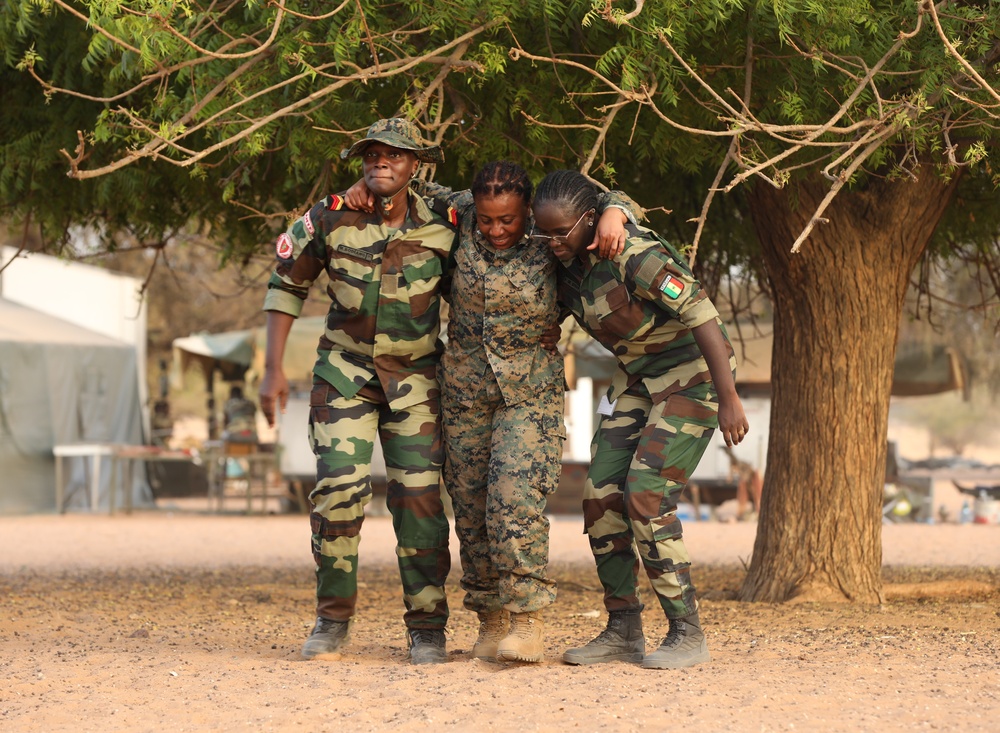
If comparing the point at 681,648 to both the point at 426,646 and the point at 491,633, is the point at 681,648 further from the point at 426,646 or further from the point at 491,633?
the point at 426,646

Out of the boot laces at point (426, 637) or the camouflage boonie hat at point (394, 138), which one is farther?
the boot laces at point (426, 637)

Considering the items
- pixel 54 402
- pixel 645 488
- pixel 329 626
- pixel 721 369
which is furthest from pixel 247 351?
pixel 721 369

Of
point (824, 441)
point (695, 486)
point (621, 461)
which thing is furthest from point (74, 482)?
point (621, 461)

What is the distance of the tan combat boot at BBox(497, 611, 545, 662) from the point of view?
176 inches

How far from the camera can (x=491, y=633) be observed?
15.6ft

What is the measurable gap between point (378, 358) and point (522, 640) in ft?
3.60

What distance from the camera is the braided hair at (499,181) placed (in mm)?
4430

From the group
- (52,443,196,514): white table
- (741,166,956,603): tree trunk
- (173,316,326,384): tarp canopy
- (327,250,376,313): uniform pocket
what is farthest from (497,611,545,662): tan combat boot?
(52,443,196,514): white table

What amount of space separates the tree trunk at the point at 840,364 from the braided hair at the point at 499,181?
9.38 ft

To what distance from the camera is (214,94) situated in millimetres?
5320

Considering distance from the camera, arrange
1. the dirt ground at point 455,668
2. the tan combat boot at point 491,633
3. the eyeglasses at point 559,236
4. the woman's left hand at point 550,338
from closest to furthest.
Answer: the dirt ground at point 455,668 → the eyeglasses at point 559,236 → the woman's left hand at point 550,338 → the tan combat boot at point 491,633

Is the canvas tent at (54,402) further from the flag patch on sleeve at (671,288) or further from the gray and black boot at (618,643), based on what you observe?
the flag patch on sleeve at (671,288)

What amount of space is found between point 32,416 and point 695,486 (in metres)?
8.67

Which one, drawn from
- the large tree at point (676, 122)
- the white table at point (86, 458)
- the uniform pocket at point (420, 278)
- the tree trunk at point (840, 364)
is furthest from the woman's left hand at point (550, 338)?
the white table at point (86, 458)
